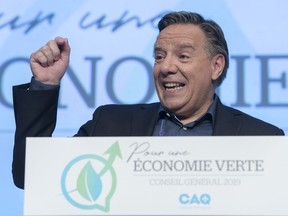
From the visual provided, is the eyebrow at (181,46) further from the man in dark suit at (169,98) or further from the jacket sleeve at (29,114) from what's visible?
the jacket sleeve at (29,114)

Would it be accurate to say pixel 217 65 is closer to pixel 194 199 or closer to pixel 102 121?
pixel 102 121

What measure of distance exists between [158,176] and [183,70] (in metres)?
0.45

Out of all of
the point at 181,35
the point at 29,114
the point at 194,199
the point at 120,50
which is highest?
the point at 120,50

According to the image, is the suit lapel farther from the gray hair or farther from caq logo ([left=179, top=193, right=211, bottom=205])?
caq logo ([left=179, top=193, right=211, bottom=205])

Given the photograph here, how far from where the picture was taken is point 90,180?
1.26 meters

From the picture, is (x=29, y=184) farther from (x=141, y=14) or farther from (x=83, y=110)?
(x=141, y=14)

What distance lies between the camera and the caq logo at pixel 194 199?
1231 millimetres

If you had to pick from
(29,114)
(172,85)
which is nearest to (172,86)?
(172,85)

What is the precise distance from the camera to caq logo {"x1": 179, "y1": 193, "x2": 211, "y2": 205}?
123 cm

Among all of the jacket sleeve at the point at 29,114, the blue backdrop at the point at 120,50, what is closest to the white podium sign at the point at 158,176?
the jacket sleeve at the point at 29,114

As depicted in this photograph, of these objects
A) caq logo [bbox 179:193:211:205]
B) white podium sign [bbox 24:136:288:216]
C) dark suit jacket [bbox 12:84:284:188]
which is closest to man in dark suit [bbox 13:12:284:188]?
dark suit jacket [bbox 12:84:284:188]

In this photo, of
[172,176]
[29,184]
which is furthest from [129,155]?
[29,184]

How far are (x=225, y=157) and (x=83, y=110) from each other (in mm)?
958

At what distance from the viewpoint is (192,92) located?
1.67m
